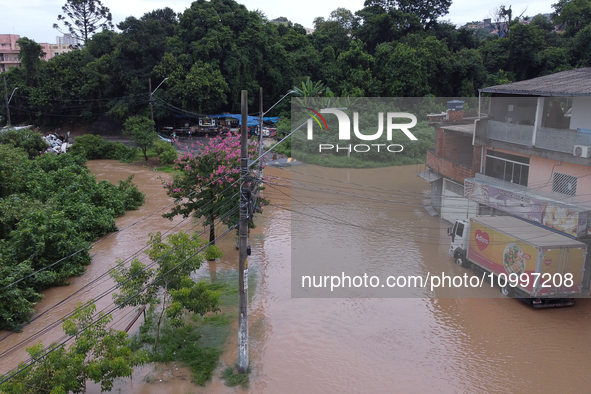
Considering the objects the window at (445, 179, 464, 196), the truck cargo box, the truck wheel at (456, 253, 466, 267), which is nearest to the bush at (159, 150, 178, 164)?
the window at (445, 179, 464, 196)

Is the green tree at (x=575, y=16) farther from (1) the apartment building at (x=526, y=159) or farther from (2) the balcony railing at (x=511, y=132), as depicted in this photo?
(2) the balcony railing at (x=511, y=132)

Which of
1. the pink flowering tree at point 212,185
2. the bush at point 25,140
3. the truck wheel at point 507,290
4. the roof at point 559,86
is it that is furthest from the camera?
the bush at point 25,140

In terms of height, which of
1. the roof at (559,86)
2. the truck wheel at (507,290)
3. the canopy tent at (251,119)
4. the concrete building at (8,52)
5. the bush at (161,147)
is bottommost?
the truck wheel at (507,290)

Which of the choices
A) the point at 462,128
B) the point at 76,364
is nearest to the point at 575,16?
the point at 462,128

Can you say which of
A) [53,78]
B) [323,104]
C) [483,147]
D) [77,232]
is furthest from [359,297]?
[53,78]

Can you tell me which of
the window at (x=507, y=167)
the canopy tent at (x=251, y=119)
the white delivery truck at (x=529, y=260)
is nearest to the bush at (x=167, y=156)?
the canopy tent at (x=251, y=119)

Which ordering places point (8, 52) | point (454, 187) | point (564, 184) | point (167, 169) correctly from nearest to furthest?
point (564, 184) → point (454, 187) → point (167, 169) → point (8, 52)

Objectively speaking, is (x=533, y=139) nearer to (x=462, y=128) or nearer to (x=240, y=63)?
(x=462, y=128)
